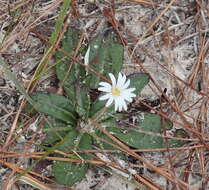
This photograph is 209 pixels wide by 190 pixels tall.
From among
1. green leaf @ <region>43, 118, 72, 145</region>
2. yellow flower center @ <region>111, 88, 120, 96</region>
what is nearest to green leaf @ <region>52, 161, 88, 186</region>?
green leaf @ <region>43, 118, 72, 145</region>

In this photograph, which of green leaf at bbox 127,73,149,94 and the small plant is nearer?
the small plant

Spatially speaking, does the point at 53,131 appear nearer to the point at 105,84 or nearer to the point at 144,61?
the point at 105,84

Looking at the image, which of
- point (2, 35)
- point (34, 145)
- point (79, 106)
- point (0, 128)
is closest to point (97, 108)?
point (79, 106)

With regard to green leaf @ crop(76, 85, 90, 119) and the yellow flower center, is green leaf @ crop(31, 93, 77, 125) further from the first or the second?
the yellow flower center

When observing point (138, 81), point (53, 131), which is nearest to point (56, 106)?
point (53, 131)

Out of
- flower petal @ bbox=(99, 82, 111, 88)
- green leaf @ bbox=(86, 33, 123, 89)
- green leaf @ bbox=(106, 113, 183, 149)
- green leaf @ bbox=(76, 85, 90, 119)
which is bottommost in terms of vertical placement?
green leaf @ bbox=(106, 113, 183, 149)

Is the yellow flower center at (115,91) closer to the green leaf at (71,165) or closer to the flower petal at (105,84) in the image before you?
the flower petal at (105,84)

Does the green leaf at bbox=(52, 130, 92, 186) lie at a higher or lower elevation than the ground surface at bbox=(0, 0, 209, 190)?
lower

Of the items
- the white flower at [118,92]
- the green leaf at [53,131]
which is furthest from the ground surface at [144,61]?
the white flower at [118,92]
